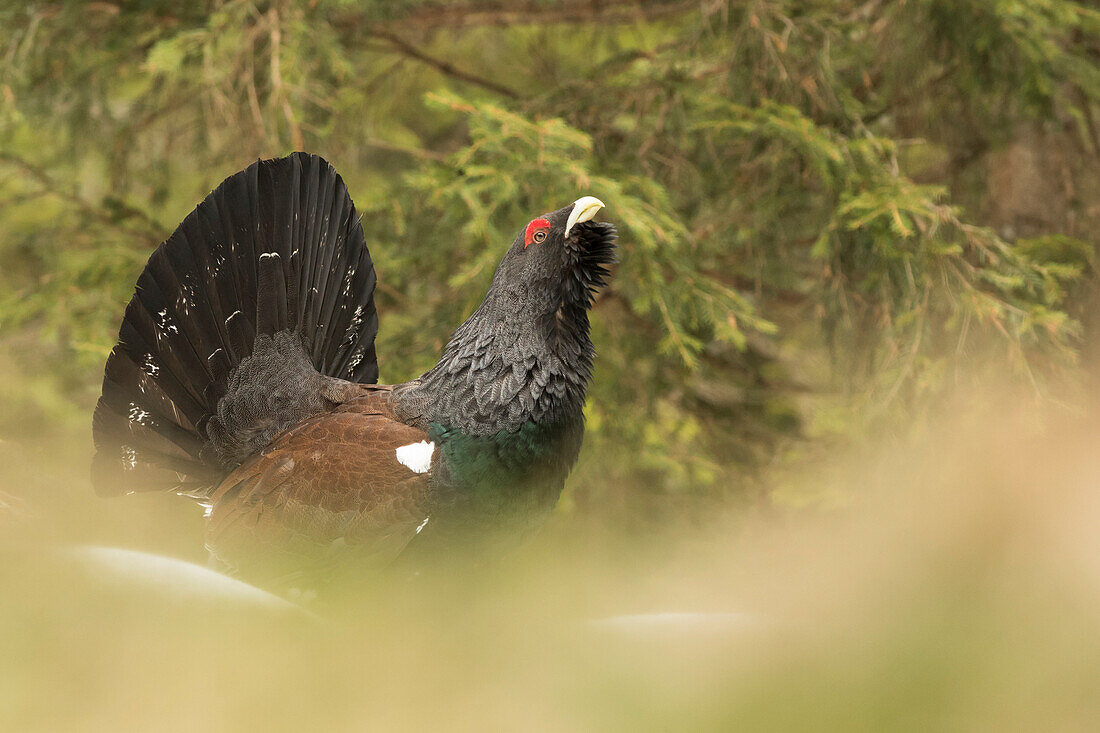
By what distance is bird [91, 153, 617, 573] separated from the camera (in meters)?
2.57

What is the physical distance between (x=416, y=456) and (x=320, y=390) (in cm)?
63

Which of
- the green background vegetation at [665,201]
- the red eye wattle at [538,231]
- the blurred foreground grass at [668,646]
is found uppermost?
the green background vegetation at [665,201]

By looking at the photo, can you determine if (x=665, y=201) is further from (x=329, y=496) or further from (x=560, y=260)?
(x=329, y=496)

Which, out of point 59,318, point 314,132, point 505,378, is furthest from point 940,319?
point 59,318

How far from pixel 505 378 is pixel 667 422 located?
11.5 ft

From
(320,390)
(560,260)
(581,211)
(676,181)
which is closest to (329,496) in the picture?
(320,390)

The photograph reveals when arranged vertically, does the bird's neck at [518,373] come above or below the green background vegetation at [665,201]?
below

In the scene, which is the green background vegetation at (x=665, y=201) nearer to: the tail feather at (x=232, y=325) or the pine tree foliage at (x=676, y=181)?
the pine tree foliage at (x=676, y=181)

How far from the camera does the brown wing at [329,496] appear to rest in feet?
8.48

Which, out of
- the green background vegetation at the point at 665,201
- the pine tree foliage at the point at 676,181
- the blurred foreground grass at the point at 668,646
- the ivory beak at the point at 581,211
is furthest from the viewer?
the pine tree foliage at the point at 676,181

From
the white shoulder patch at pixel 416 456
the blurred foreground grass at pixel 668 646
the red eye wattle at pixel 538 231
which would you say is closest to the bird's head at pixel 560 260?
the red eye wattle at pixel 538 231

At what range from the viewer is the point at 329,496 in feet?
8.83

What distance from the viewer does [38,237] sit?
6.05 meters

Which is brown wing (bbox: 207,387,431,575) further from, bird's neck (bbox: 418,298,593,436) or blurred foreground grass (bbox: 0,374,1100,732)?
blurred foreground grass (bbox: 0,374,1100,732)
